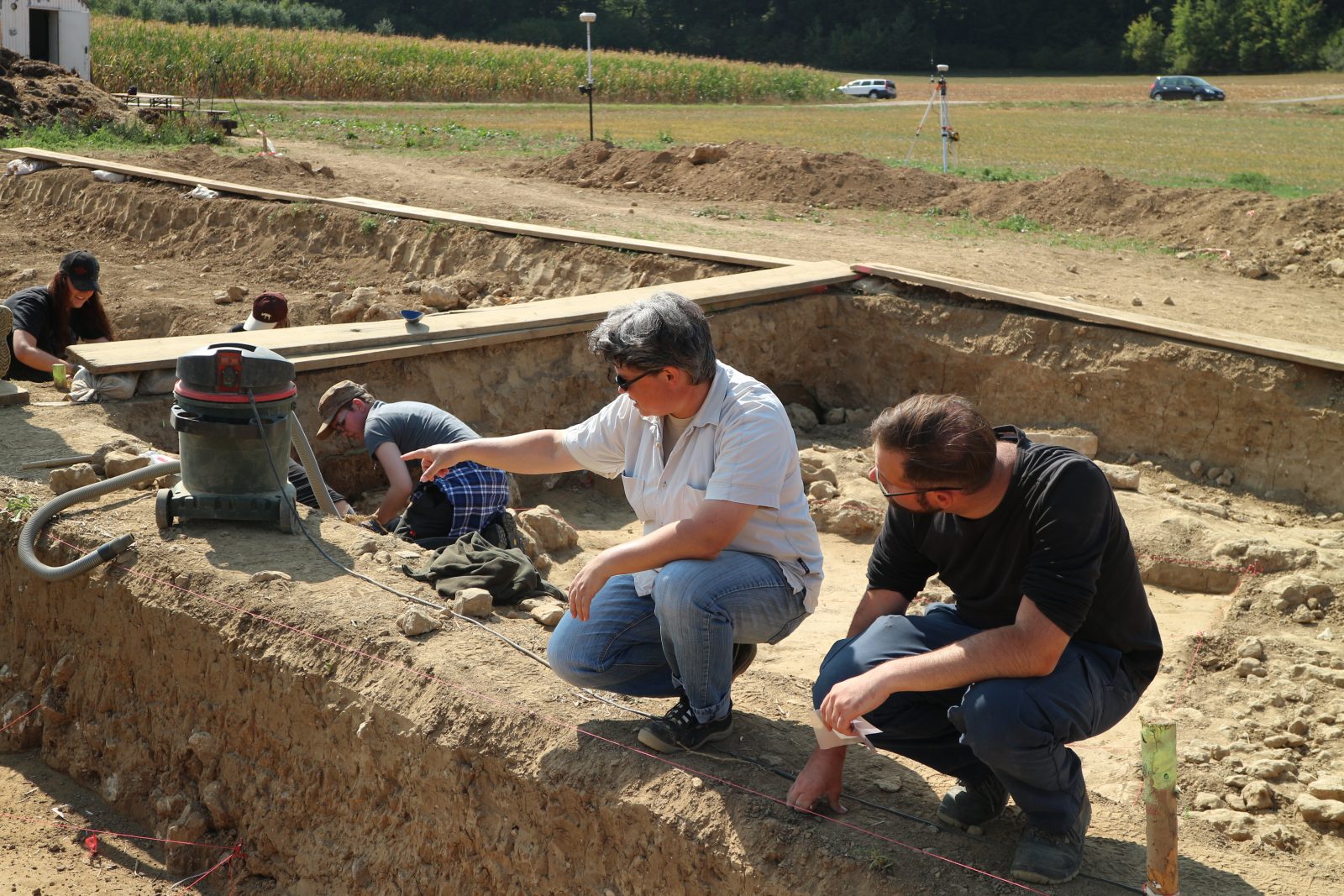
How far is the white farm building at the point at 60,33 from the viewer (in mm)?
24094

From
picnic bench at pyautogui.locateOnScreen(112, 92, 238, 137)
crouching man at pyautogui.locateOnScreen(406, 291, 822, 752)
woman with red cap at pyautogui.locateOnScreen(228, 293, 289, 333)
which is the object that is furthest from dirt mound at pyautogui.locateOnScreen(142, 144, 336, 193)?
crouching man at pyautogui.locateOnScreen(406, 291, 822, 752)

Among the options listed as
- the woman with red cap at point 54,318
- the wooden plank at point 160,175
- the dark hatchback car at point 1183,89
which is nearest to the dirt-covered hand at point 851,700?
the woman with red cap at point 54,318

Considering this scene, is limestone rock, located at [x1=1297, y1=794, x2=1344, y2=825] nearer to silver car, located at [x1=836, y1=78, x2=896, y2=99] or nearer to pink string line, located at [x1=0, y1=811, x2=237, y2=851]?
pink string line, located at [x1=0, y1=811, x2=237, y2=851]

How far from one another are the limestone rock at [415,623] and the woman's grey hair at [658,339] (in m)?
1.24

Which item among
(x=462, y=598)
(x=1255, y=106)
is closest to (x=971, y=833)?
(x=462, y=598)

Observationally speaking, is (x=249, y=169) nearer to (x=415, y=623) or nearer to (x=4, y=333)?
(x=4, y=333)

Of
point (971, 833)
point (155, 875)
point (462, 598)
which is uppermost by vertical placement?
point (462, 598)

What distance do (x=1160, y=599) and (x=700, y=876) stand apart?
3.95 m

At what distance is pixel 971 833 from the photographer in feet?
9.63

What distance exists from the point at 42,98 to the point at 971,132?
1848 centimetres

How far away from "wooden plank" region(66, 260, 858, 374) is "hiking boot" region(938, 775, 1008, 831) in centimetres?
301

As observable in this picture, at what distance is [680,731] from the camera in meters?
3.19

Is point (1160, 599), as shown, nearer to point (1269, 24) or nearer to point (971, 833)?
point (971, 833)

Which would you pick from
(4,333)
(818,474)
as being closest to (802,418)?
(818,474)
